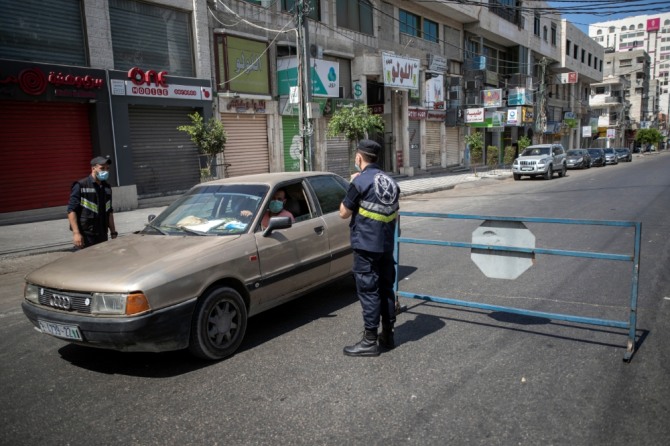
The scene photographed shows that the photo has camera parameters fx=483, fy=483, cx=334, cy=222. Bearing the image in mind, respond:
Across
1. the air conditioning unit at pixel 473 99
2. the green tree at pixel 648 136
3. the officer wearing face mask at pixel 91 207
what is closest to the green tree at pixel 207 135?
the officer wearing face mask at pixel 91 207

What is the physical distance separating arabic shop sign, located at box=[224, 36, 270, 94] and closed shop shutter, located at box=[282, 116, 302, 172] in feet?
5.67

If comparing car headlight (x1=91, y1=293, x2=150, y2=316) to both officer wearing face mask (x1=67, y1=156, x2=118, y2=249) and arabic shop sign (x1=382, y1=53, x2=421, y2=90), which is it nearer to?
officer wearing face mask (x1=67, y1=156, x2=118, y2=249)

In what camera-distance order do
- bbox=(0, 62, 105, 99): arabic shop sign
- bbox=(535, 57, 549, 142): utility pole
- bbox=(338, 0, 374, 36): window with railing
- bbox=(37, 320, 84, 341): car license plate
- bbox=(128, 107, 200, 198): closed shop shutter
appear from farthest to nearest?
bbox=(535, 57, 549, 142): utility pole, bbox=(338, 0, 374, 36): window with railing, bbox=(128, 107, 200, 198): closed shop shutter, bbox=(0, 62, 105, 99): arabic shop sign, bbox=(37, 320, 84, 341): car license plate

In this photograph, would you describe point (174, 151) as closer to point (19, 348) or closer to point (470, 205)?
point (470, 205)

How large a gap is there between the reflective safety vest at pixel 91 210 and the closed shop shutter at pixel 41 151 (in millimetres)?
8853

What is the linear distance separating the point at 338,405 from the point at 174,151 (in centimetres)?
1496

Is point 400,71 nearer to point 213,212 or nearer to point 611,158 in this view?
point 213,212

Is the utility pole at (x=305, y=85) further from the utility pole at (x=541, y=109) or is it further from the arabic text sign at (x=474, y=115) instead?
the utility pole at (x=541, y=109)

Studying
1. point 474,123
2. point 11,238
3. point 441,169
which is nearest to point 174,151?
point 11,238

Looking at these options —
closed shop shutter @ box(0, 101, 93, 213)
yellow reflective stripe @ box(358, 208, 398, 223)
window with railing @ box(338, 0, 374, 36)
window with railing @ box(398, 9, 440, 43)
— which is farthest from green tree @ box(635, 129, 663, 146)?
yellow reflective stripe @ box(358, 208, 398, 223)

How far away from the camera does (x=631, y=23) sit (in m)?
152

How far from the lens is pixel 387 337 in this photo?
4266mm

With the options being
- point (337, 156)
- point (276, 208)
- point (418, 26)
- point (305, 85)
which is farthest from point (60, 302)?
point (418, 26)

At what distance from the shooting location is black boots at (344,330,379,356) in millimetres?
4082
